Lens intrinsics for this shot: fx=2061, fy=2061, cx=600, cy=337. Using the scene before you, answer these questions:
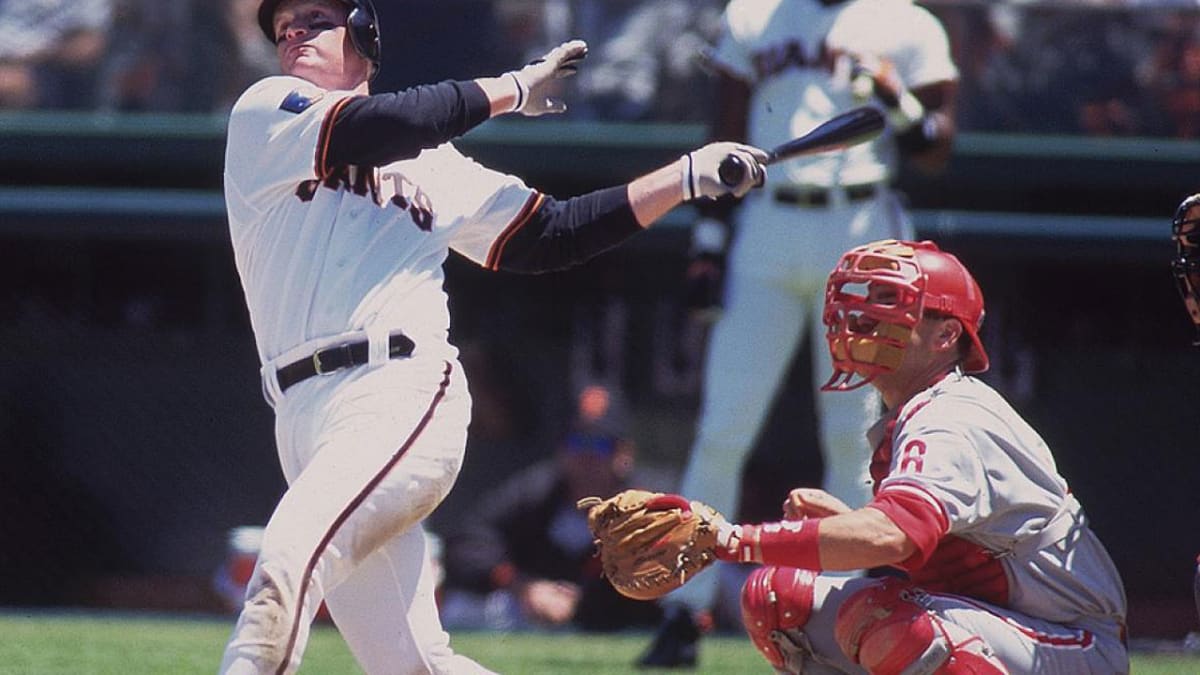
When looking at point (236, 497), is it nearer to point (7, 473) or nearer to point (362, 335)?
point (7, 473)

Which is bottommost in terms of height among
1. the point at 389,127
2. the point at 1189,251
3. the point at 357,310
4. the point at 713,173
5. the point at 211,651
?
the point at 211,651

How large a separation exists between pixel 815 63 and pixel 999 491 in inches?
107

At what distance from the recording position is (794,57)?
585 centimetres

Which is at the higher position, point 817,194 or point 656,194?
point 656,194

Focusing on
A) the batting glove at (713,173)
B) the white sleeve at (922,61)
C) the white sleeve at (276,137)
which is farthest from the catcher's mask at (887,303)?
the white sleeve at (922,61)

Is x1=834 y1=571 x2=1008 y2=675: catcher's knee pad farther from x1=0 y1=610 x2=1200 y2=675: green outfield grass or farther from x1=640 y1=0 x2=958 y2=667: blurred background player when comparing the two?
x1=640 y1=0 x2=958 y2=667: blurred background player

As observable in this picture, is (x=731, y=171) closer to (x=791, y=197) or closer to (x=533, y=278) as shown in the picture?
(x=791, y=197)

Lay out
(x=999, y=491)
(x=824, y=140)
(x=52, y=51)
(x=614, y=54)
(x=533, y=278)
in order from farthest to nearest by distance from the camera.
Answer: (x=533, y=278)
(x=52, y=51)
(x=614, y=54)
(x=824, y=140)
(x=999, y=491)

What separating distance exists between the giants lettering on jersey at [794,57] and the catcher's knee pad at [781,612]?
2.54 meters

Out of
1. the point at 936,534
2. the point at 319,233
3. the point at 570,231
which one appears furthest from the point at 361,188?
the point at 936,534

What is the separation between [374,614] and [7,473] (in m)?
5.34

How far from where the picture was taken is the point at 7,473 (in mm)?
8492

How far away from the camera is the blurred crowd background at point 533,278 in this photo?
307 inches

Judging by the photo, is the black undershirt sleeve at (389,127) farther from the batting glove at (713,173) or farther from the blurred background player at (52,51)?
the blurred background player at (52,51)
